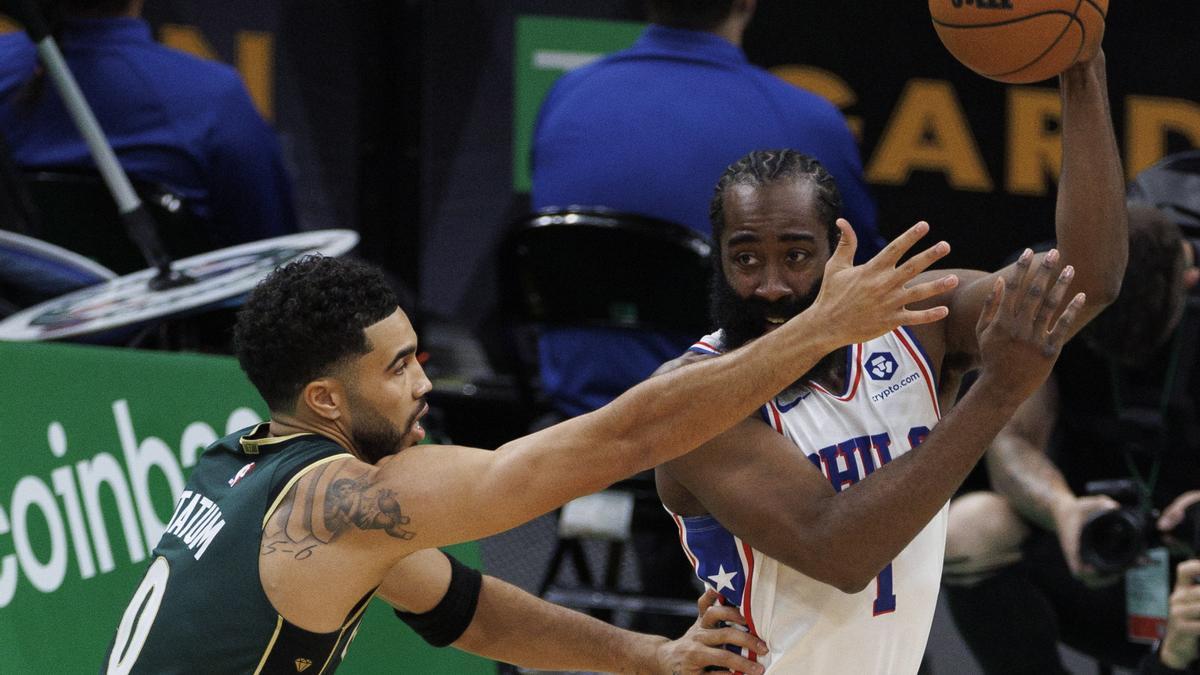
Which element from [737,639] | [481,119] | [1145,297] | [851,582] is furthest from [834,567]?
[481,119]

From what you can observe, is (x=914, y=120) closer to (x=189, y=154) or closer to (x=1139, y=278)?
(x=1139, y=278)

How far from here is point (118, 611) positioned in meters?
3.52

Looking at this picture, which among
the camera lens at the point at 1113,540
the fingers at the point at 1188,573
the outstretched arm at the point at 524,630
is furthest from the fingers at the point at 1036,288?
the camera lens at the point at 1113,540

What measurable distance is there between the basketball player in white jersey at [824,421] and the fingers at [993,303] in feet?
0.31

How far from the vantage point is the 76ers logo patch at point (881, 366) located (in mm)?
2854

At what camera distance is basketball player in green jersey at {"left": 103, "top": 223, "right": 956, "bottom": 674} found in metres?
2.53

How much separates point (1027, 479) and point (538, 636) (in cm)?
180

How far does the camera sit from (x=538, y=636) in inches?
125

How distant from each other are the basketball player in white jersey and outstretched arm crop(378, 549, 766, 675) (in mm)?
258

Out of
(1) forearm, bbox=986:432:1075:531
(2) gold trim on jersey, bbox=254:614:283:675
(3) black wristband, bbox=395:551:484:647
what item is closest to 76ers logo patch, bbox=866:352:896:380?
(3) black wristband, bbox=395:551:484:647

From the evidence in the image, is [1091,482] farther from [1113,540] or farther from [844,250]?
[844,250]

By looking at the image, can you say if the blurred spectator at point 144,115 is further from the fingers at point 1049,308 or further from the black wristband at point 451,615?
the fingers at point 1049,308

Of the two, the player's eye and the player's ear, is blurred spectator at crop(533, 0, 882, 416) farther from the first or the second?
the player's ear

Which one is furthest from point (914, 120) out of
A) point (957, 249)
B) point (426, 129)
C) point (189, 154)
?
point (189, 154)
